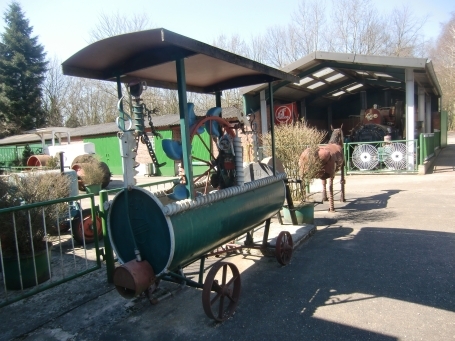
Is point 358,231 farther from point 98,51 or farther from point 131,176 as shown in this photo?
point 98,51

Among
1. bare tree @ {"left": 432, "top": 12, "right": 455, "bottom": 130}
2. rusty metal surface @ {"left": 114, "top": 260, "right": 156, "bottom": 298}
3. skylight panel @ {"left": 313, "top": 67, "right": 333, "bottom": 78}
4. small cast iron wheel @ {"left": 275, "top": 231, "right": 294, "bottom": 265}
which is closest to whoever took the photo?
rusty metal surface @ {"left": 114, "top": 260, "right": 156, "bottom": 298}

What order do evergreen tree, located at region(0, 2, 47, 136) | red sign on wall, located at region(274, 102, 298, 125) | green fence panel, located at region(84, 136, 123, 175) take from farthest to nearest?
1. evergreen tree, located at region(0, 2, 47, 136)
2. green fence panel, located at region(84, 136, 123, 175)
3. red sign on wall, located at region(274, 102, 298, 125)

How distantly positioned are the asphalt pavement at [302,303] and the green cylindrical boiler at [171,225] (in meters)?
0.65

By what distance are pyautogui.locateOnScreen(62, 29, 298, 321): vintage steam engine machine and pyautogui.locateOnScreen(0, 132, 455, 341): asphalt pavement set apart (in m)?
0.37

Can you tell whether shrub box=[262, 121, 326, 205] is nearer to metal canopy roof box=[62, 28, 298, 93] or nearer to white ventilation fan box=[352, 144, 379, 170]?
metal canopy roof box=[62, 28, 298, 93]

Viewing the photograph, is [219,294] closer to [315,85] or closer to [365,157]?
[365,157]

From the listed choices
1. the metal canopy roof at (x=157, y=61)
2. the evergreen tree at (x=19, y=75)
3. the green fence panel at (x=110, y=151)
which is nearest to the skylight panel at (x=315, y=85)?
the green fence panel at (x=110, y=151)

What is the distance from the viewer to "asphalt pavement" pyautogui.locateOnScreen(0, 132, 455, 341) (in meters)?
3.11

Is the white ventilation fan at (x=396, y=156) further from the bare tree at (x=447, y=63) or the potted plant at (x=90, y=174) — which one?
the bare tree at (x=447, y=63)

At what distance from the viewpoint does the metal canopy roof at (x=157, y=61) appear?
2918 millimetres

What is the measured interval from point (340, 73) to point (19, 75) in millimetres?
29705

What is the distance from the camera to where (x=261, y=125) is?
15.6m

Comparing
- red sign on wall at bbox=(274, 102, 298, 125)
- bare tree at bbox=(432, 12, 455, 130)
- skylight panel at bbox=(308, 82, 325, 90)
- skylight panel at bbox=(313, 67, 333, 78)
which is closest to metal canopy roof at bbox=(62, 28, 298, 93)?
skylight panel at bbox=(313, 67, 333, 78)

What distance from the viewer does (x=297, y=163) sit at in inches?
282
